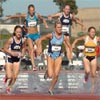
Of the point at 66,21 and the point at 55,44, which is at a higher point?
the point at 66,21

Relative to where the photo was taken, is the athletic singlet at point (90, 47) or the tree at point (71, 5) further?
the tree at point (71, 5)

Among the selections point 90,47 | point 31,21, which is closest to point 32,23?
point 31,21

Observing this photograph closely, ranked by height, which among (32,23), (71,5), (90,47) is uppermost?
(71,5)

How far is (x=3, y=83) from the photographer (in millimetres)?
12656

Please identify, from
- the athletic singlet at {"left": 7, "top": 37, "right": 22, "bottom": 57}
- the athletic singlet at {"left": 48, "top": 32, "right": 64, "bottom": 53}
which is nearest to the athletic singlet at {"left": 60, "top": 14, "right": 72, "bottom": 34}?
the athletic singlet at {"left": 48, "top": 32, "right": 64, "bottom": 53}

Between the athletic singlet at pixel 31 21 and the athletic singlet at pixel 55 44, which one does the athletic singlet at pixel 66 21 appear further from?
the athletic singlet at pixel 55 44

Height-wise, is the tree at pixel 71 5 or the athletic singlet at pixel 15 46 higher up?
the tree at pixel 71 5

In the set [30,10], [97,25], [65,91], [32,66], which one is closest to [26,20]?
[30,10]

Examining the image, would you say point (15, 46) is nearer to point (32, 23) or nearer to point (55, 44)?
point (55, 44)

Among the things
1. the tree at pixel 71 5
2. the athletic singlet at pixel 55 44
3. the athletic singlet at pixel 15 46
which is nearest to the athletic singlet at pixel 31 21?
the athletic singlet at pixel 15 46

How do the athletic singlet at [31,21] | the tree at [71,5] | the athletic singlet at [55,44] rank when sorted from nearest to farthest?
1. the athletic singlet at [55,44]
2. the athletic singlet at [31,21]
3. the tree at [71,5]

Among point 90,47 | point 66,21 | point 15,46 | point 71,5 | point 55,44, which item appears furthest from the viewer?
point 71,5

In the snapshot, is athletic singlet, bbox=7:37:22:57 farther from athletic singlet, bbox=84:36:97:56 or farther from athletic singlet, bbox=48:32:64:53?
athletic singlet, bbox=84:36:97:56

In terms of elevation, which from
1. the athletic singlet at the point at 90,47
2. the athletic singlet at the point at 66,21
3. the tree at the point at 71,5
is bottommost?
the athletic singlet at the point at 90,47
